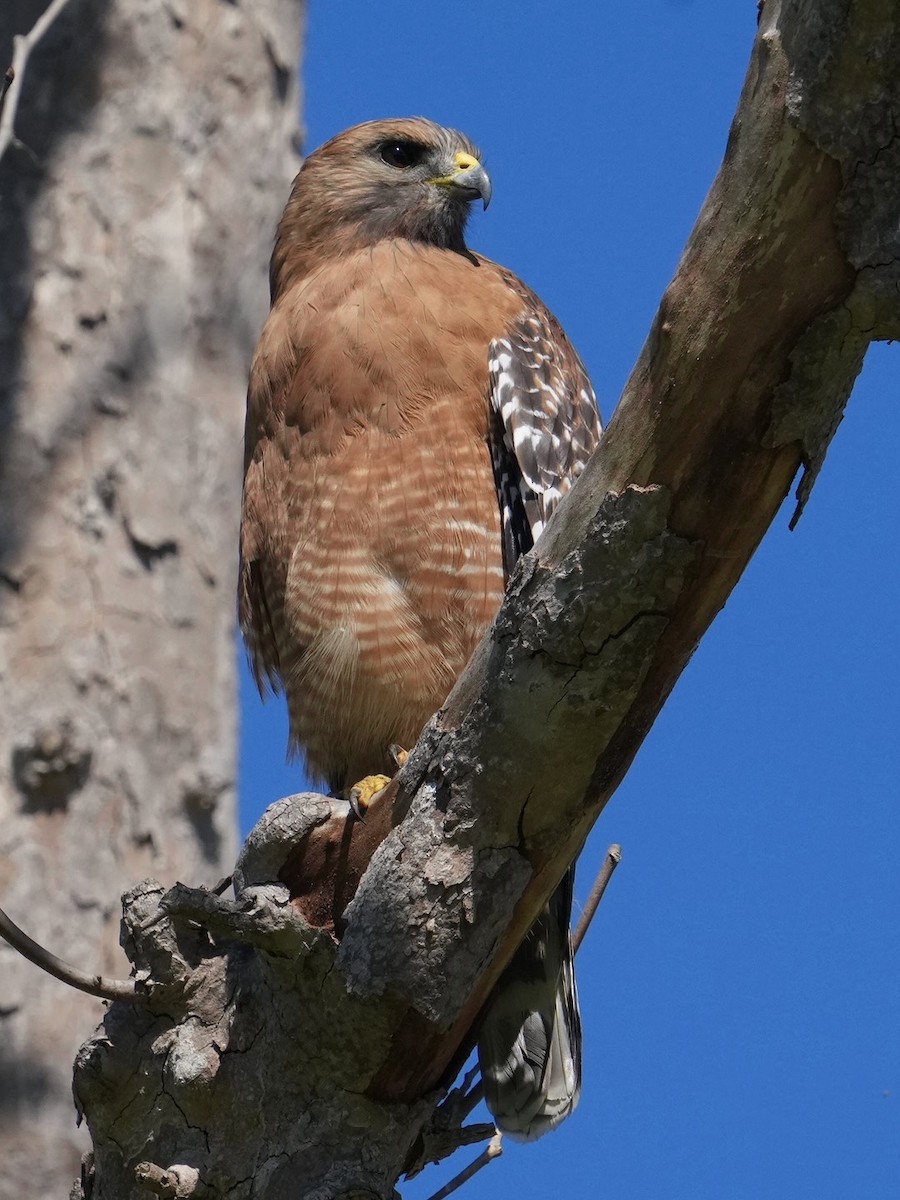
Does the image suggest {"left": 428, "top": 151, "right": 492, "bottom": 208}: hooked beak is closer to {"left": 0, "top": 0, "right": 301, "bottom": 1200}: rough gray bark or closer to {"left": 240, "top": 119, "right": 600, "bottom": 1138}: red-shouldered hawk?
{"left": 240, "top": 119, "right": 600, "bottom": 1138}: red-shouldered hawk

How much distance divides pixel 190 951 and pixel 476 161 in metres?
3.09

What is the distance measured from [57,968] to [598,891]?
1.42m

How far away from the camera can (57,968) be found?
2781 mm

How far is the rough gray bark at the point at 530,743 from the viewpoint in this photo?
2441 millimetres

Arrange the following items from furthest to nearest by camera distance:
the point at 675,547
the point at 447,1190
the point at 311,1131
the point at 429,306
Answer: the point at 429,306 → the point at 447,1190 → the point at 311,1131 → the point at 675,547

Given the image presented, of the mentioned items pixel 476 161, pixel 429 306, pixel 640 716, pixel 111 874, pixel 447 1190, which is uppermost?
pixel 476 161

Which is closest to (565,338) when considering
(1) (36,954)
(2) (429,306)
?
(2) (429,306)

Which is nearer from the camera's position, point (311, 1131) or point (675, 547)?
point (675, 547)

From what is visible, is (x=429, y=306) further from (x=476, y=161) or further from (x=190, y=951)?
(x=190, y=951)

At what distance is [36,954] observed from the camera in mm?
2729

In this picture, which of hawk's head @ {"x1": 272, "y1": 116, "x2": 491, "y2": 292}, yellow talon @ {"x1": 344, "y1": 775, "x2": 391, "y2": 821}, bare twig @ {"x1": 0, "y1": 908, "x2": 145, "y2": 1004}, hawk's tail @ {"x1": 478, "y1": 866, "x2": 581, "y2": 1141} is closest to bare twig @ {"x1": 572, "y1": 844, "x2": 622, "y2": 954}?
hawk's tail @ {"x1": 478, "y1": 866, "x2": 581, "y2": 1141}

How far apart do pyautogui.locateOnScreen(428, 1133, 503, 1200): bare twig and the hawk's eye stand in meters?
3.21

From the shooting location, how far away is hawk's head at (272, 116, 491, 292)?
515 centimetres

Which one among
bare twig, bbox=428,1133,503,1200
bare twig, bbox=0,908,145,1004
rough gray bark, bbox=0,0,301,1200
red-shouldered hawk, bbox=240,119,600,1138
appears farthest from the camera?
rough gray bark, bbox=0,0,301,1200
